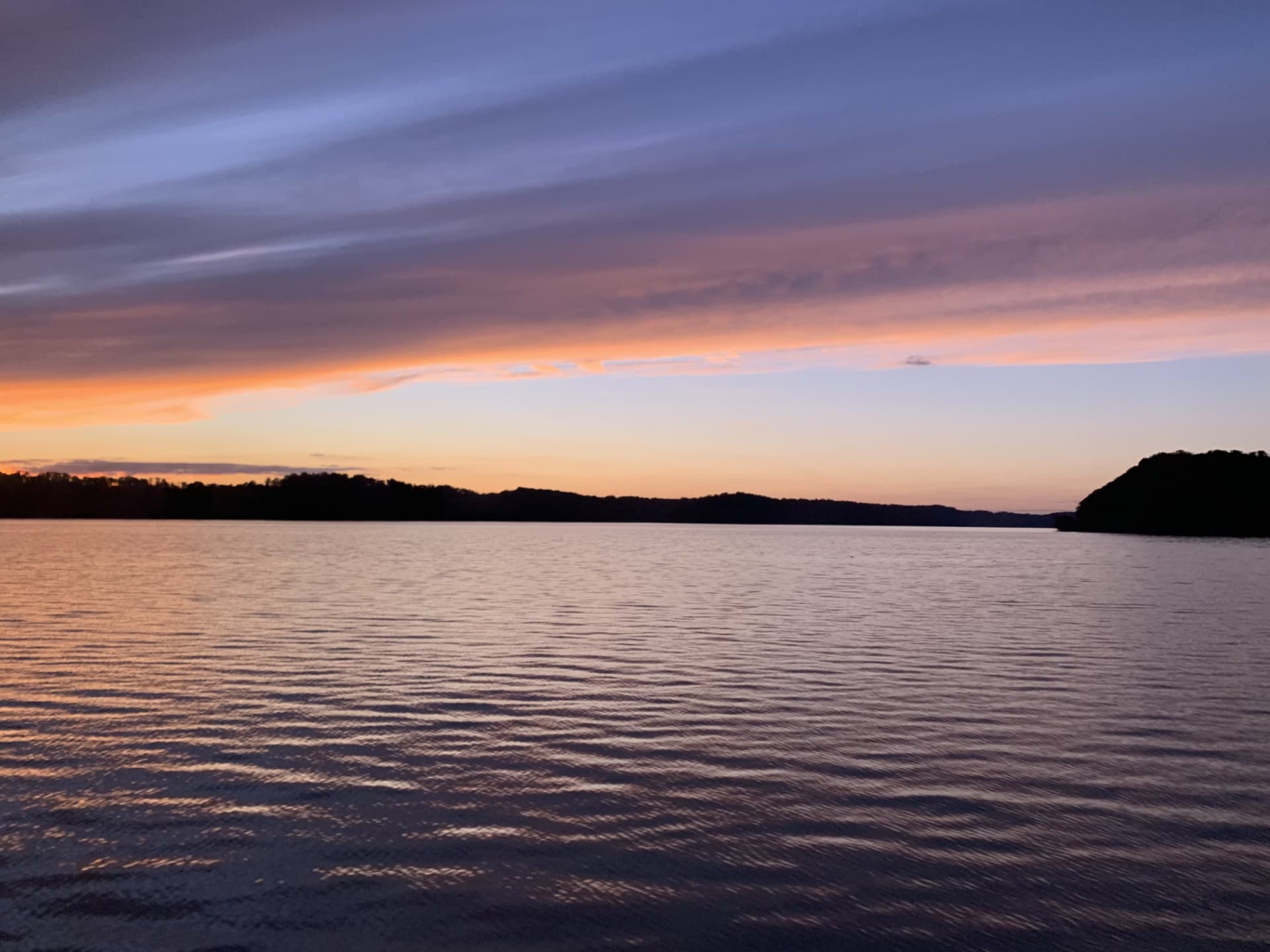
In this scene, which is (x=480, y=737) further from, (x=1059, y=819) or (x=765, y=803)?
(x=1059, y=819)

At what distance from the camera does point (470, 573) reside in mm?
73688

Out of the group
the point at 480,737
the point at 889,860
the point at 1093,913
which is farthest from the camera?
the point at 480,737

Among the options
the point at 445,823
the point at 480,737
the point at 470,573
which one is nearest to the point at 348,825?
the point at 445,823

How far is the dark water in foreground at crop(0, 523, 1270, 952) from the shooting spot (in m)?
10.8

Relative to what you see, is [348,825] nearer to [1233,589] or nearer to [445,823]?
[445,823]

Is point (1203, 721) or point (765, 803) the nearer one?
point (765, 803)

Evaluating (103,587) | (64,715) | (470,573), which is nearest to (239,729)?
(64,715)

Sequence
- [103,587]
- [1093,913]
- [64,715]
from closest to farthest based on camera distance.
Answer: [1093,913] < [64,715] < [103,587]

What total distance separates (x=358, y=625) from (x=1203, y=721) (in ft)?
91.2

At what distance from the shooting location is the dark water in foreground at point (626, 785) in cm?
1077

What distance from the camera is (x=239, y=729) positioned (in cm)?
1978

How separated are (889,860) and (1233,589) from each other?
5848 centimetres

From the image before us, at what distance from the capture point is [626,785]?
1600cm

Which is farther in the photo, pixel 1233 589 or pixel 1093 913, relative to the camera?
pixel 1233 589
